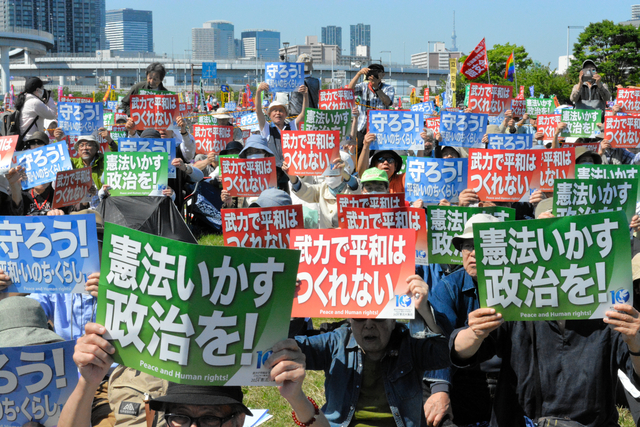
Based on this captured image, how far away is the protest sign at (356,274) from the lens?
3.37 metres

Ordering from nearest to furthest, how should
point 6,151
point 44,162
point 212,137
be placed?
point 6,151
point 44,162
point 212,137

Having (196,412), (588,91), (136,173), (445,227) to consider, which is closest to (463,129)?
(136,173)

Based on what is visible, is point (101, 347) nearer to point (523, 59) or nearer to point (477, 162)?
point (477, 162)

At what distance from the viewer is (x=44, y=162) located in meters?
7.10

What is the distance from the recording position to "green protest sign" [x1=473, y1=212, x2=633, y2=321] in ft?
9.82

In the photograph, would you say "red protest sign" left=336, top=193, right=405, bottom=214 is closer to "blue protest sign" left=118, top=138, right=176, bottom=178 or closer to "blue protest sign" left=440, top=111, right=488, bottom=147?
"blue protest sign" left=118, top=138, right=176, bottom=178

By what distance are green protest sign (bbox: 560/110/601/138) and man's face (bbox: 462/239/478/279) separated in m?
7.76

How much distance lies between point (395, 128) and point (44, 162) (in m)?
4.20

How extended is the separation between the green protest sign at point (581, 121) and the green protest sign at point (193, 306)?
9.84 meters

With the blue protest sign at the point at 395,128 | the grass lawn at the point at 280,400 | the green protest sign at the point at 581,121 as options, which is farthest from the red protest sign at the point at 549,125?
the grass lawn at the point at 280,400

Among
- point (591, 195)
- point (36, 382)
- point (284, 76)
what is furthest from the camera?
point (284, 76)

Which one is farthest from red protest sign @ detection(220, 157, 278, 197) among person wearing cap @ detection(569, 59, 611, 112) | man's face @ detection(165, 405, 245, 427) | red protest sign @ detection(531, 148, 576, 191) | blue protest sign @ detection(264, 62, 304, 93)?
person wearing cap @ detection(569, 59, 611, 112)

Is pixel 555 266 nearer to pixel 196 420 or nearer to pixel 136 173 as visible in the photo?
pixel 196 420

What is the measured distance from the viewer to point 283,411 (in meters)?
5.18
